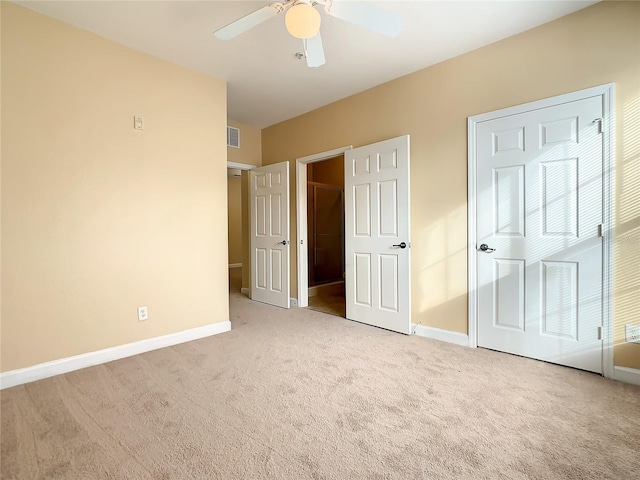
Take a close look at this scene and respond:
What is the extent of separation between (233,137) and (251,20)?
8.64 ft

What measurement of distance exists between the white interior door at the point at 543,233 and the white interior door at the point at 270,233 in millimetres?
2407

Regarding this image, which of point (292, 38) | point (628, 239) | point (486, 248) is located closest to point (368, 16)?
point (292, 38)

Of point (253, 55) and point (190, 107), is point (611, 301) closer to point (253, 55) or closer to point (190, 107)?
point (253, 55)

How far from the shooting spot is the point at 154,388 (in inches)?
80.0

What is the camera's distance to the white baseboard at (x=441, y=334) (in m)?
Result: 2.76

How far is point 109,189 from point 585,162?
3674mm

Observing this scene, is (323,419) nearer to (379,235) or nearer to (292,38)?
(379,235)

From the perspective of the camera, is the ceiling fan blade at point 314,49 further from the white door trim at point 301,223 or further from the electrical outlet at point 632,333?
the electrical outlet at point 632,333

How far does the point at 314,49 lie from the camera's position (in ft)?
6.56

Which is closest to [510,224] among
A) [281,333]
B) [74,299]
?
[281,333]

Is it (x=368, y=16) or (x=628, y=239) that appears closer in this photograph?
(x=368, y=16)

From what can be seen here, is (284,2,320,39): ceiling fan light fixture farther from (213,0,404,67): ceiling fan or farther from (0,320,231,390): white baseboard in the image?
(0,320,231,390): white baseboard

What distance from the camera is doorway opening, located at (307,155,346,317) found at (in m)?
5.21

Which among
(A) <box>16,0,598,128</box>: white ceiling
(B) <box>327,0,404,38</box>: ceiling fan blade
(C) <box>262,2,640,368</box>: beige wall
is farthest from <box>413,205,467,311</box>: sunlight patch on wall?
(B) <box>327,0,404,38</box>: ceiling fan blade
